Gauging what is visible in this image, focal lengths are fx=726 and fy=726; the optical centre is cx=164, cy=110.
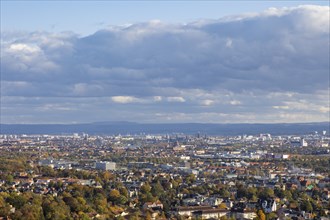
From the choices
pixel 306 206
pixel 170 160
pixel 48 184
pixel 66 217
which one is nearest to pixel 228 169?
pixel 170 160

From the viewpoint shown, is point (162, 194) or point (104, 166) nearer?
point (162, 194)

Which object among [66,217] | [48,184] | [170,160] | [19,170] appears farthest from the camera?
[170,160]

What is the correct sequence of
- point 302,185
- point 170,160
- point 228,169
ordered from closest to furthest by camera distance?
point 302,185, point 228,169, point 170,160

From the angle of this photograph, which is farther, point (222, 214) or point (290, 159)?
point (290, 159)

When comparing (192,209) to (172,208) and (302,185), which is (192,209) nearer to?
(172,208)

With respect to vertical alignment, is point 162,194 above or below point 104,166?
below

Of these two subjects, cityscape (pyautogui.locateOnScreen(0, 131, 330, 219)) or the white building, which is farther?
the white building

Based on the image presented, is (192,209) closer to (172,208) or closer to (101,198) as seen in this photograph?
(172,208)

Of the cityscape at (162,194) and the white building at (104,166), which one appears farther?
the white building at (104,166)

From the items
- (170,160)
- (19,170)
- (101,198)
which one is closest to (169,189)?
(101,198)
